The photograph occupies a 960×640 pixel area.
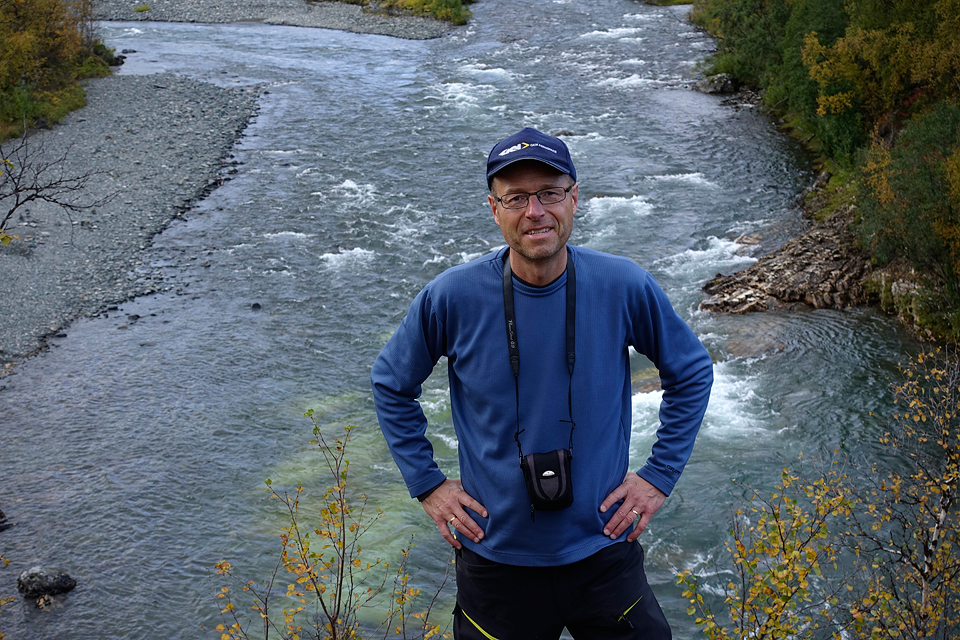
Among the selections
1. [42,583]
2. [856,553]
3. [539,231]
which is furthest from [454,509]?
[42,583]

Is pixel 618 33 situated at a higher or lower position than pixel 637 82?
higher

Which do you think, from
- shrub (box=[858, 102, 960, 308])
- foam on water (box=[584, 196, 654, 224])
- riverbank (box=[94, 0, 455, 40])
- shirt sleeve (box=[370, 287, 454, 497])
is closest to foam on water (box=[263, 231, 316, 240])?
foam on water (box=[584, 196, 654, 224])

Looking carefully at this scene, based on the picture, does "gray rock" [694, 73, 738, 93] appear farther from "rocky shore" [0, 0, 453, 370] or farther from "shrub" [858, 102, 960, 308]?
"rocky shore" [0, 0, 453, 370]

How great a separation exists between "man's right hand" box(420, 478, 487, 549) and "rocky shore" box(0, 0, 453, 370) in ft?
50.7

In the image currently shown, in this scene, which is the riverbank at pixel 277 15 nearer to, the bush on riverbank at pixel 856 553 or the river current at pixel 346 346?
the river current at pixel 346 346

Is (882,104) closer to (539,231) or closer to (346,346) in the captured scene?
(346,346)

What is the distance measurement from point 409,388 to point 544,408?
645mm

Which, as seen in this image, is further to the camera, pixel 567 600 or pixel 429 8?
pixel 429 8

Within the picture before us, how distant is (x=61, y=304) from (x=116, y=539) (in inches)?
344

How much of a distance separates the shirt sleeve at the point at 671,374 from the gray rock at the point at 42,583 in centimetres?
962

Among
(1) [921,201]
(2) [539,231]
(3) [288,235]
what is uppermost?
(2) [539,231]

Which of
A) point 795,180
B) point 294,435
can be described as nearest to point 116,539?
point 294,435

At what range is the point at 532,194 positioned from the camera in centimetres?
352

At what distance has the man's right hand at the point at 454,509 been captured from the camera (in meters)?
3.60
